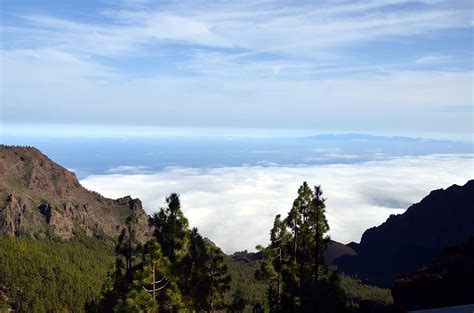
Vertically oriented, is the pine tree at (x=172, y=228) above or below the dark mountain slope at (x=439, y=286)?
above

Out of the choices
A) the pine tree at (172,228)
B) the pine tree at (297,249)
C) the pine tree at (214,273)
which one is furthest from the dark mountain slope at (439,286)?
the pine tree at (172,228)

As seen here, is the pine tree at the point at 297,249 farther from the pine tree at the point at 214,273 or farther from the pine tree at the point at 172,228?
the pine tree at the point at 172,228

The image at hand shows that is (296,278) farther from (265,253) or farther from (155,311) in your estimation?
(155,311)

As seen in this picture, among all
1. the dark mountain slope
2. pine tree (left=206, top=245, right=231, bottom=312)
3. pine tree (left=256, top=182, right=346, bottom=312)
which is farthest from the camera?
pine tree (left=256, top=182, right=346, bottom=312)

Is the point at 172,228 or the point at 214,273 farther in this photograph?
the point at 214,273

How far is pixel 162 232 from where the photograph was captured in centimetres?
3325

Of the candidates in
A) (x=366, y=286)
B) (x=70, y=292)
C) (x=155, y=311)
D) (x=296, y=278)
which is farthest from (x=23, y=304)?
(x=155, y=311)

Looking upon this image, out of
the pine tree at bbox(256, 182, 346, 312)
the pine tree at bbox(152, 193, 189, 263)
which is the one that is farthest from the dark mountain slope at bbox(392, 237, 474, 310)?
the pine tree at bbox(152, 193, 189, 263)

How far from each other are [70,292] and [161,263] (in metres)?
174

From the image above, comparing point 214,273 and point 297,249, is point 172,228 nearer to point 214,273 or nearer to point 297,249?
point 214,273

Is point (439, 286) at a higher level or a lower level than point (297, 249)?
lower

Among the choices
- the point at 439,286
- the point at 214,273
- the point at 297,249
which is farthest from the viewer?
the point at 297,249

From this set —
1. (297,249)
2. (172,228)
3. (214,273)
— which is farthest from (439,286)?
(172,228)

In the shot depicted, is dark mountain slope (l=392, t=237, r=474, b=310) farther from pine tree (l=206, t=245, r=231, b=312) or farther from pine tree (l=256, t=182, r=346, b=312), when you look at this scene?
pine tree (l=206, t=245, r=231, b=312)
